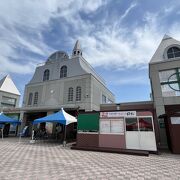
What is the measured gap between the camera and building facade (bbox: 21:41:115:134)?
658 inches

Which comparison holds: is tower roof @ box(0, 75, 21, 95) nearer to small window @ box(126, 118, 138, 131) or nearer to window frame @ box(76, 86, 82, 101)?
window frame @ box(76, 86, 82, 101)

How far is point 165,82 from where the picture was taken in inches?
485

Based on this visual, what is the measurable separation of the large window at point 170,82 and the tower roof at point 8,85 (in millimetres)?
25796

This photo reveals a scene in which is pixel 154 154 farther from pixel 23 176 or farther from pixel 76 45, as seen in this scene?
pixel 76 45

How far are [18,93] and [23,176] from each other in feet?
92.2

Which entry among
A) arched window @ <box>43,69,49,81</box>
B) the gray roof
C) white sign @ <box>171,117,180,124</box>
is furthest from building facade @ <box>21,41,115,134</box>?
white sign @ <box>171,117,180,124</box>

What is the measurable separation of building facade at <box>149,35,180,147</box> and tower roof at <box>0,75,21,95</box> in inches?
992

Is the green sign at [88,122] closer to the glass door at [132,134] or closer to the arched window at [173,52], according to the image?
the glass door at [132,134]

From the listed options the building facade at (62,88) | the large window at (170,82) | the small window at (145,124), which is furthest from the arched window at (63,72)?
the small window at (145,124)

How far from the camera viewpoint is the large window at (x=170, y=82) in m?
11.9

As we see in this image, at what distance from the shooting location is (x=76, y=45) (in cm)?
2225

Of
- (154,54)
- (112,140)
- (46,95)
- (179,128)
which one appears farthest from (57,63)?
(179,128)

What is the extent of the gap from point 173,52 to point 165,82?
321cm

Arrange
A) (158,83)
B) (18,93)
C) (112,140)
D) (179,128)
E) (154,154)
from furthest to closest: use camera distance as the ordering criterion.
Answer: (18,93), (158,83), (112,140), (179,128), (154,154)
